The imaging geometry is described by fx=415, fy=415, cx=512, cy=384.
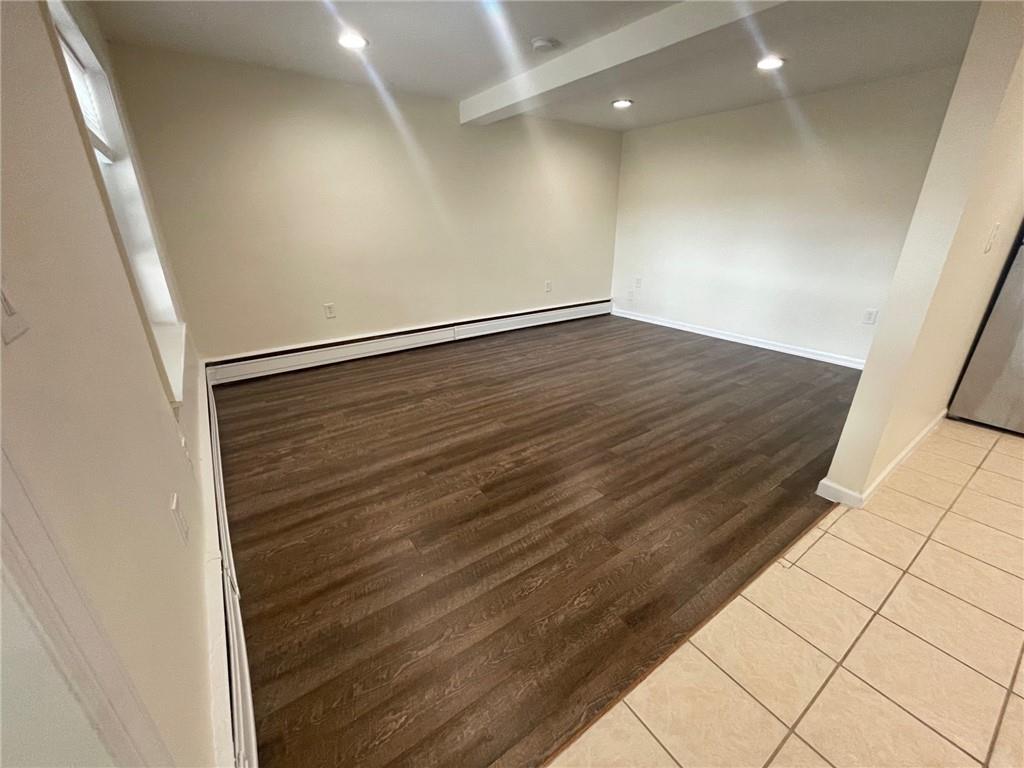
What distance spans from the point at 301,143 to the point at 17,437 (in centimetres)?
362

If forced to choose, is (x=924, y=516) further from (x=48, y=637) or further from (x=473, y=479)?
(x=48, y=637)

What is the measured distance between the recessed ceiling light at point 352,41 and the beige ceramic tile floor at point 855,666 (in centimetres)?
347

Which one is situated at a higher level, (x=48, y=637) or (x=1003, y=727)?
(x=48, y=637)

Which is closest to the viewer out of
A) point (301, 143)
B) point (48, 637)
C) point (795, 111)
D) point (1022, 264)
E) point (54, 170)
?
point (48, 637)

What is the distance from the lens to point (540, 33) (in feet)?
8.09

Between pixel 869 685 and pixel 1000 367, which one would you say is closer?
pixel 869 685

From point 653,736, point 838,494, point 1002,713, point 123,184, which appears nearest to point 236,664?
point 653,736

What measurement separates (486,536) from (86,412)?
55.5 inches

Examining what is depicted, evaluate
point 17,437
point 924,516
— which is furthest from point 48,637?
point 924,516

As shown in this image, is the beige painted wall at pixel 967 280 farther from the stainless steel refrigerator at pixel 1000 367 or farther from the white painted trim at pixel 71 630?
the white painted trim at pixel 71 630

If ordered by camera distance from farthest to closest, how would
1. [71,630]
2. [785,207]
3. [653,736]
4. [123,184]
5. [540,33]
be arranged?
[785,207] < [540,33] < [123,184] < [653,736] < [71,630]

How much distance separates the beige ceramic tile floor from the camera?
3.63ft

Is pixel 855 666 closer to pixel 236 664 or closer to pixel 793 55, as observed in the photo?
pixel 236 664

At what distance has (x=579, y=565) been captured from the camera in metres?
1.65
